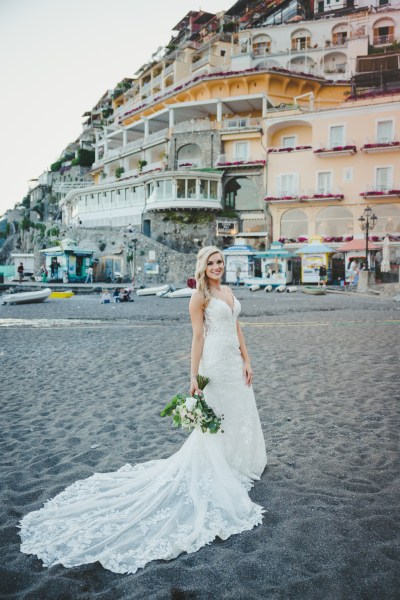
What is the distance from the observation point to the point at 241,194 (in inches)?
1564

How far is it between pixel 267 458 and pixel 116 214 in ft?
145

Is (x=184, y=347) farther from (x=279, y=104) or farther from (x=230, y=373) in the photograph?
(x=279, y=104)

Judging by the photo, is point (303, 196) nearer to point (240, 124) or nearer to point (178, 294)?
point (240, 124)

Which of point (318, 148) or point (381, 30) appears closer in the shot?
point (318, 148)

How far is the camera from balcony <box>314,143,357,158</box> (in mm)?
33969

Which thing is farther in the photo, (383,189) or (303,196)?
(303,196)

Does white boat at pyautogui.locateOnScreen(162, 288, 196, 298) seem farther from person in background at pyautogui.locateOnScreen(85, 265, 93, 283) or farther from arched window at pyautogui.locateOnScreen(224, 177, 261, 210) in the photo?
arched window at pyautogui.locateOnScreen(224, 177, 261, 210)

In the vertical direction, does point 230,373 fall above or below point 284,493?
above

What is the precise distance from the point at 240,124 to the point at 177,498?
40.9 m

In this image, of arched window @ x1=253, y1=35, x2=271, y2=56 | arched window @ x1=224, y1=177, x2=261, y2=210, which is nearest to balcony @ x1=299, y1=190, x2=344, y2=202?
arched window @ x1=224, y1=177, x2=261, y2=210

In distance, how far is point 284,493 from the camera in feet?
11.3

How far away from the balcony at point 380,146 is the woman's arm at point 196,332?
3444cm


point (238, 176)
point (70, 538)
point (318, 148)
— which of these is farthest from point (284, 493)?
point (238, 176)

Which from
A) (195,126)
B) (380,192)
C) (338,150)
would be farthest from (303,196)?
(195,126)
